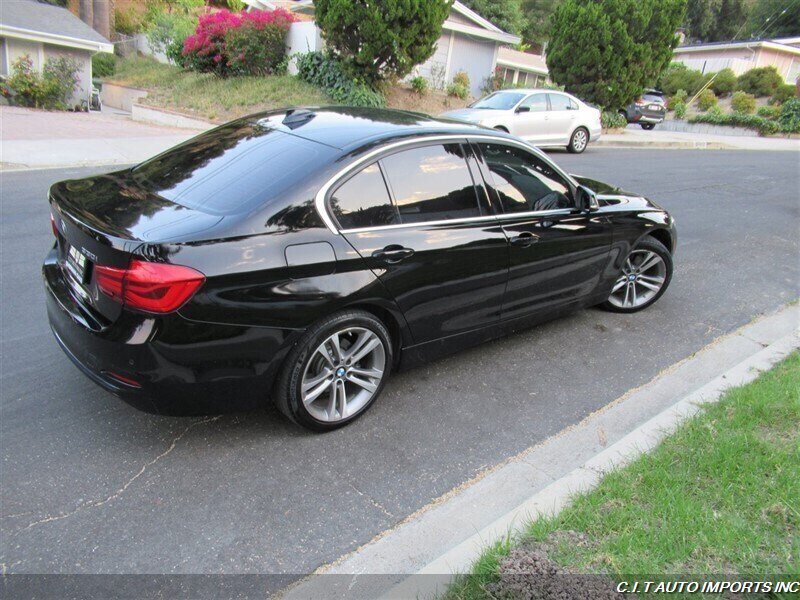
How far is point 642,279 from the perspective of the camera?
210 inches

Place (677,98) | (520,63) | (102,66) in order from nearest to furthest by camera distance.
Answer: (102,66) < (677,98) < (520,63)

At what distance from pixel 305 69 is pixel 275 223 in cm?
1708

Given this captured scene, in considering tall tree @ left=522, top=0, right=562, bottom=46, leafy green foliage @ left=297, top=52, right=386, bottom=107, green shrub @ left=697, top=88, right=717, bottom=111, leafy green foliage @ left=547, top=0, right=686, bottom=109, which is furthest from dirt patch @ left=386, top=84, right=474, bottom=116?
tall tree @ left=522, top=0, right=562, bottom=46

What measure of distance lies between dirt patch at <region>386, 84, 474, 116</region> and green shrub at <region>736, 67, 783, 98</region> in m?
24.0

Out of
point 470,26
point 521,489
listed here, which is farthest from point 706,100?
point 521,489

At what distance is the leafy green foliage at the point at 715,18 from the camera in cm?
6088

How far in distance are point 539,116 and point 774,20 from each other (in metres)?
53.8

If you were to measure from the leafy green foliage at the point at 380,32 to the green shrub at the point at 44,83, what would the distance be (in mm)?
10602

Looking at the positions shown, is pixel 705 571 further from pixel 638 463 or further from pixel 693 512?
pixel 638 463

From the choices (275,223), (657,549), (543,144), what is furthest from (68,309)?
(543,144)

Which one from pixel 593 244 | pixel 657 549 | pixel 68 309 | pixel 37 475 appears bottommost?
pixel 37 475

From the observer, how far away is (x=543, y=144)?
604 inches

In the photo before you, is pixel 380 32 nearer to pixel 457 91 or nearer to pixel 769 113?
pixel 457 91

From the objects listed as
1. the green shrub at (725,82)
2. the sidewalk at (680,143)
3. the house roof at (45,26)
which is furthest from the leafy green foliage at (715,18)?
the house roof at (45,26)
